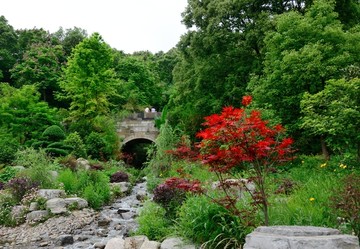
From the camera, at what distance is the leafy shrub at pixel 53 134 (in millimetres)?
16562

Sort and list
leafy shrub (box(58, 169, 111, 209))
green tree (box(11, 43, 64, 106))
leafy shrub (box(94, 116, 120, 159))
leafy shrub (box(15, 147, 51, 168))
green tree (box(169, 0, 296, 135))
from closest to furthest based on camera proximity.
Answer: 1. leafy shrub (box(58, 169, 111, 209))
2. leafy shrub (box(15, 147, 51, 168))
3. green tree (box(169, 0, 296, 135))
4. leafy shrub (box(94, 116, 120, 159))
5. green tree (box(11, 43, 64, 106))

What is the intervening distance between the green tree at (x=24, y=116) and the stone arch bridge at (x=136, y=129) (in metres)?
6.07

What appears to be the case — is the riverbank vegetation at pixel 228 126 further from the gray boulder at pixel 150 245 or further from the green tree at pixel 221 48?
the gray boulder at pixel 150 245

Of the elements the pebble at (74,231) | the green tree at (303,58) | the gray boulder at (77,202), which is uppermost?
the green tree at (303,58)

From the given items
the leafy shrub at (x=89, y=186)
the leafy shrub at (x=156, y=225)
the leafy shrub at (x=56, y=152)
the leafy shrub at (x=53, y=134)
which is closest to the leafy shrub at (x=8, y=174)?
the leafy shrub at (x=89, y=186)

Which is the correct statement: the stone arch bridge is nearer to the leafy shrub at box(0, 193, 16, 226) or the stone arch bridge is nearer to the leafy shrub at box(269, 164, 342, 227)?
the leafy shrub at box(0, 193, 16, 226)

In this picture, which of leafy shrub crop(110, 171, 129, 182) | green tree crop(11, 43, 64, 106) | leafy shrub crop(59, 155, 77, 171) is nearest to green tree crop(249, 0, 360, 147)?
leafy shrub crop(110, 171, 129, 182)

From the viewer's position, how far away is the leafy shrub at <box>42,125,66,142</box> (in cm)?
1656

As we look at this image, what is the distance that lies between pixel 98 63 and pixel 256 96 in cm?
1323

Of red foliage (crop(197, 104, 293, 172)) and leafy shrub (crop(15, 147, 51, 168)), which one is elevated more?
red foliage (crop(197, 104, 293, 172))

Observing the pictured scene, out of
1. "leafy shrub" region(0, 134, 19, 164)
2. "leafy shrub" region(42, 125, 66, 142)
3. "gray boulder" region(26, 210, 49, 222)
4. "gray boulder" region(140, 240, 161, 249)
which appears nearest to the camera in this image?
"gray boulder" region(140, 240, 161, 249)

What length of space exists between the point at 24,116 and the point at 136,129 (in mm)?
7582

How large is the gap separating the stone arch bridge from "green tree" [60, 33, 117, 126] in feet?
6.49

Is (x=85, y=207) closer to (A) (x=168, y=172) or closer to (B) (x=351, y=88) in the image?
(A) (x=168, y=172)
